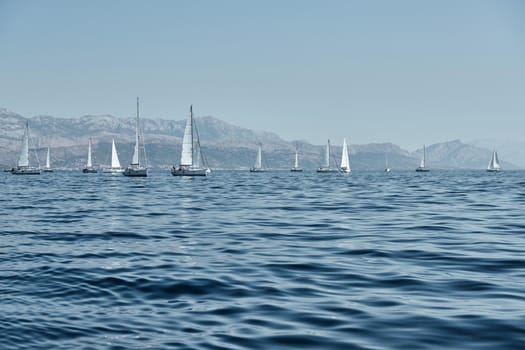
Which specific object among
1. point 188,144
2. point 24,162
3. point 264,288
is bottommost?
point 264,288

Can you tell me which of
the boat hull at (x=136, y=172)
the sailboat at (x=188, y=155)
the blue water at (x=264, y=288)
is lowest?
the blue water at (x=264, y=288)

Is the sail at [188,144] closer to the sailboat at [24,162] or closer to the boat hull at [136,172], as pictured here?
the boat hull at [136,172]

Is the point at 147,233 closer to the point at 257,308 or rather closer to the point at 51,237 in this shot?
the point at 51,237

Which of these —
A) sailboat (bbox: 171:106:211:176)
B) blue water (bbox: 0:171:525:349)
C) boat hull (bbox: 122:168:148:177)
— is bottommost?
blue water (bbox: 0:171:525:349)

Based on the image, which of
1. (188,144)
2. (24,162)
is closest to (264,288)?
(188,144)

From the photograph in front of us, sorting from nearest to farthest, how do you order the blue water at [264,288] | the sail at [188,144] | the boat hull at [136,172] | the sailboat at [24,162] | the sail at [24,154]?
1. the blue water at [264,288]
2. the sail at [188,144]
3. the boat hull at [136,172]
4. the sail at [24,154]
5. the sailboat at [24,162]

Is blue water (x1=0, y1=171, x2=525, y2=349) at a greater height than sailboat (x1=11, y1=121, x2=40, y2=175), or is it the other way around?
sailboat (x1=11, y1=121, x2=40, y2=175)

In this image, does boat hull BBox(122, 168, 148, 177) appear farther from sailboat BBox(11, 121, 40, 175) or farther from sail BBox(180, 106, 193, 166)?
sailboat BBox(11, 121, 40, 175)

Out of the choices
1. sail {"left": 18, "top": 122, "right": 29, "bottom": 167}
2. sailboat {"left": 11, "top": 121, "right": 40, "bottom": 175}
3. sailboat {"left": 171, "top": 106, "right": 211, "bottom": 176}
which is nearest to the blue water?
sailboat {"left": 171, "top": 106, "right": 211, "bottom": 176}

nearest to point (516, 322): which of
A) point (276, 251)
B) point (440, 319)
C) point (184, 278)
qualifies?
point (440, 319)

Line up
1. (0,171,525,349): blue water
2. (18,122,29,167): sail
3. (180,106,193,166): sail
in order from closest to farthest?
1. (0,171,525,349): blue water
2. (180,106,193,166): sail
3. (18,122,29,167): sail

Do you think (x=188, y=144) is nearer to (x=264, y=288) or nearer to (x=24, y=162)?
(x=24, y=162)

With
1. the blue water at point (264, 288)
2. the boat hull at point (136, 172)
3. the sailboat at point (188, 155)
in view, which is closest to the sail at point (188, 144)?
the sailboat at point (188, 155)

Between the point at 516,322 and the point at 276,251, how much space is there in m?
8.56
